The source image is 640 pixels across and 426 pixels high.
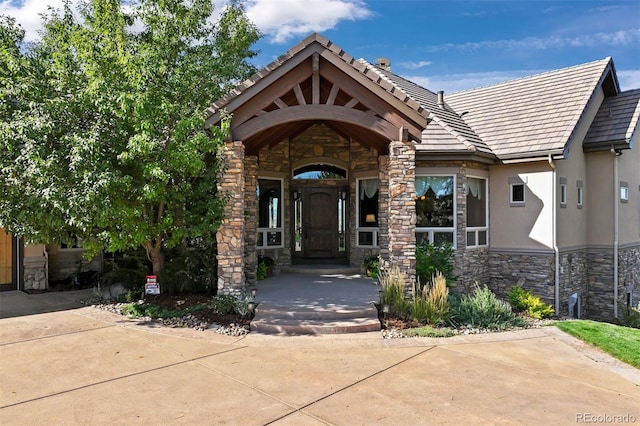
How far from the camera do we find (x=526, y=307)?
9312 mm

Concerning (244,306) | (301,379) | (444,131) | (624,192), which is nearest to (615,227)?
(624,192)

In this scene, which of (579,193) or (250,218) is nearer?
(250,218)

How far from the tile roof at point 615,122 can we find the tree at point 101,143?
33.8 ft

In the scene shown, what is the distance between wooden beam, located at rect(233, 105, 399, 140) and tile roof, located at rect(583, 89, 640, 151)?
281 inches

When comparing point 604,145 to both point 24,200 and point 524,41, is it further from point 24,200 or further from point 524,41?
point 24,200

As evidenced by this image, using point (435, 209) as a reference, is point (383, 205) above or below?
above

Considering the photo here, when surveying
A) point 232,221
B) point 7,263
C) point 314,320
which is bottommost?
point 314,320

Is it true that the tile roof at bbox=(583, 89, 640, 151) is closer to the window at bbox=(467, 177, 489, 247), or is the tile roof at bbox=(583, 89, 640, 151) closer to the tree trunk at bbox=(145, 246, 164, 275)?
the window at bbox=(467, 177, 489, 247)

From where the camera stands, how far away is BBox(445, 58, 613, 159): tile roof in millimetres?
10219

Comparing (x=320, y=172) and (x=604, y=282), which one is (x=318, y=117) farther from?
(x=604, y=282)

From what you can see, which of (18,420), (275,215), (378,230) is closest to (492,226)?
(378,230)

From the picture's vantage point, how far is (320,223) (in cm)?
1201

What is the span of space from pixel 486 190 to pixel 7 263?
1263 centimetres

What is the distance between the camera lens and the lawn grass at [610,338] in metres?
5.80
